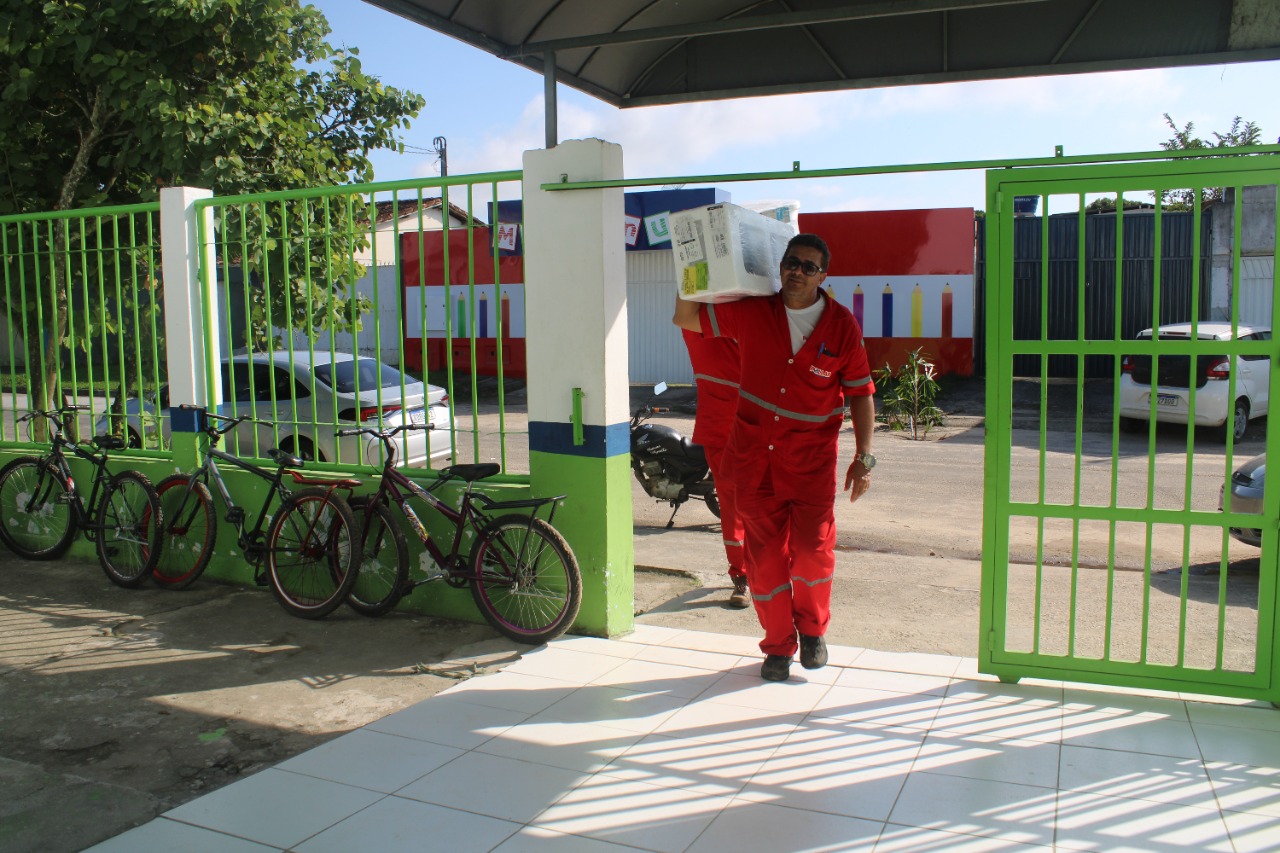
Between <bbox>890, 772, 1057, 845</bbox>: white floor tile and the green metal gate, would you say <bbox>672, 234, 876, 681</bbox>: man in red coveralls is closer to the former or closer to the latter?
the green metal gate

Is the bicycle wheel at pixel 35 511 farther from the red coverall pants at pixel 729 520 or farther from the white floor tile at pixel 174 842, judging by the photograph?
the red coverall pants at pixel 729 520

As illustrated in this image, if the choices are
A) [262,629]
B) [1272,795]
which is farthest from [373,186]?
[1272,795]

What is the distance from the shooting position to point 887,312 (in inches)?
809

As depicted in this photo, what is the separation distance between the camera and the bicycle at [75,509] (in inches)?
263

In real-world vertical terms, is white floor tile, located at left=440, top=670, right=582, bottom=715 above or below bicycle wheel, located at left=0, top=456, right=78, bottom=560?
below

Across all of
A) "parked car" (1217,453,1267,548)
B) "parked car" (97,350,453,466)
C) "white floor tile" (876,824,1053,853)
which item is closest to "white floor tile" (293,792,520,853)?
"white floor tile" (876,824,1053,853)

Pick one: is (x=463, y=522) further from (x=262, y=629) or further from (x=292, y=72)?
(x=292, y=72)

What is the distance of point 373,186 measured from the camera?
223 inches

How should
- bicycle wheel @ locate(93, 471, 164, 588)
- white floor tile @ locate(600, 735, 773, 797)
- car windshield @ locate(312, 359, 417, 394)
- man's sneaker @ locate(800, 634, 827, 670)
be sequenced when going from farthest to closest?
car windshield @ locate(312, 359, 417, 394)
bicycle wheel @ locate(93, 471, 164, 588)
man's sneaker @ locate(800, 634, 827, 670)
white floor tile @ locate(600, 735, 773, 797)

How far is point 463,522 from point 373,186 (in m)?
1.91

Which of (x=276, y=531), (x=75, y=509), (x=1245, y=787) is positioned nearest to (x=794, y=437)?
(x=1245, y=787)

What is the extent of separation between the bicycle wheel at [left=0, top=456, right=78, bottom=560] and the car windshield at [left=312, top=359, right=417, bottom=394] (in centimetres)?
193

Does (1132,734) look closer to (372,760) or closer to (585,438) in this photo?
(585,438)

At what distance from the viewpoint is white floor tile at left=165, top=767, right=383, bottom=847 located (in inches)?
134
